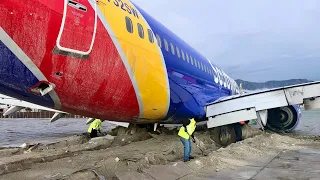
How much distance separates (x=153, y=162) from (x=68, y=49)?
334 cm

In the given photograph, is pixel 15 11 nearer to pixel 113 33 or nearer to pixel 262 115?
pixel 113 33

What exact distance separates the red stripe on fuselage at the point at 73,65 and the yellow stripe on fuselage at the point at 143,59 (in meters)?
0.29

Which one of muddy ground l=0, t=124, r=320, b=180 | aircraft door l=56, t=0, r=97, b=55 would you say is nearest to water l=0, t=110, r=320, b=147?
muddy ground l=0, t=124, r=320, b=180

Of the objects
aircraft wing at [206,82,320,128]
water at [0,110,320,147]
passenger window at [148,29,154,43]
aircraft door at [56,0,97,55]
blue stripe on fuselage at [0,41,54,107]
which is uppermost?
passenger window at [148,29,154,43]

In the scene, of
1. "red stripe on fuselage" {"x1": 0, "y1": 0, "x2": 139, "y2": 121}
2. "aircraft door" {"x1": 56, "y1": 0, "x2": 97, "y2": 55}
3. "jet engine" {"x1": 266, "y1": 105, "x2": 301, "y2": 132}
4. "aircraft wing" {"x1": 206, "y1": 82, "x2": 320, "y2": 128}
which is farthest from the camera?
"jet engine" {"x1": 266, "y1": 105, "x2": 301, "y2": 132}

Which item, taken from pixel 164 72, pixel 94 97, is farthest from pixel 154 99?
pixel 94 97

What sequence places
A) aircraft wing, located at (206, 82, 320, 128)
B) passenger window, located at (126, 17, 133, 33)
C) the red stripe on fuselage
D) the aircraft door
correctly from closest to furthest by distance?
the red stripe on fuselage → the aircraft door → passenger window, located at (126, 17, 133, 33) → aircraft wing, located at (206, 82, 320, 128)

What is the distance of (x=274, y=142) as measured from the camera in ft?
37.7

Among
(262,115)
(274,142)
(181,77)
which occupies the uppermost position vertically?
(181,77)

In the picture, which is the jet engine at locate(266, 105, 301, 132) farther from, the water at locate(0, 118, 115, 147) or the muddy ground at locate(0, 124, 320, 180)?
the water at locate(0, 118, 115, 147)

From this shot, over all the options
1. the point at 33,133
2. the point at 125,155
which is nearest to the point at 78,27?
the point at 125,155

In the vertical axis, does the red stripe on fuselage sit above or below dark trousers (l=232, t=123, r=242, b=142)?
above

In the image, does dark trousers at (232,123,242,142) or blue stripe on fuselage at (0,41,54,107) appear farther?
dark trousers at (232,123,242,142)

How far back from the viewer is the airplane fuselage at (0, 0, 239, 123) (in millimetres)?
4672
